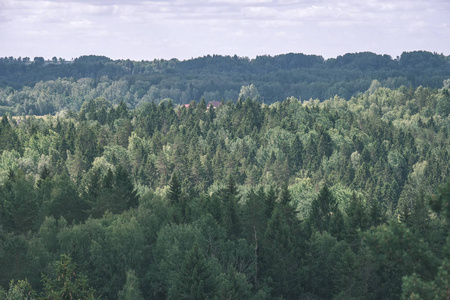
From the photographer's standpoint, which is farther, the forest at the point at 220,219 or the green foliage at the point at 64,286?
the forest at the point at 220,219

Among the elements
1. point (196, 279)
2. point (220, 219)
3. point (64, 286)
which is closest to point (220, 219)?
point (220, 219)

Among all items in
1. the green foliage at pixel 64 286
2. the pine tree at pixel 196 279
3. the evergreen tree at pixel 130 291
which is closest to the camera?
the green foliage at pixel 64 286

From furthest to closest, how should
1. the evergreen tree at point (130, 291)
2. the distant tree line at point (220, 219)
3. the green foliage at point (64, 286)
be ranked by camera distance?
the evergreen tree at point (130, 291) → the distant tree line at point (220, 219) → the green foliage at point (64, 286)

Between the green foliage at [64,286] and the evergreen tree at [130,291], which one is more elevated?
the green foliage at [64,286]

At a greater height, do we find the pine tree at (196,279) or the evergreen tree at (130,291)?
the pine tree at (196,279)

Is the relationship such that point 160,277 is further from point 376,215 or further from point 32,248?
point 376,215

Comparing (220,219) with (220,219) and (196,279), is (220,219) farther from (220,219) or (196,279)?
(196,279)

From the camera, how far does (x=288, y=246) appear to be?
2186 inches

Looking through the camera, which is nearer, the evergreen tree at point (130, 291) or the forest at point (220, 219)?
the forest at point (220, 219)

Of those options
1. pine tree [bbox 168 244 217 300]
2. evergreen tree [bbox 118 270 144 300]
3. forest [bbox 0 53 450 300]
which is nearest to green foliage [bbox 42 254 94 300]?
forest [bbox 0 53 450 300]

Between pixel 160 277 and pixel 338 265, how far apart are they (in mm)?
13722

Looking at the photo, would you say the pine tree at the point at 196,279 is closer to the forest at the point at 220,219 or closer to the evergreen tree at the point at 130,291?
the forest at the point at 220,219

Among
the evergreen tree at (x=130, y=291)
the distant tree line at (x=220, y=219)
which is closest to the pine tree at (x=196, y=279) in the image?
the distant tree line at (x=220, y=219)

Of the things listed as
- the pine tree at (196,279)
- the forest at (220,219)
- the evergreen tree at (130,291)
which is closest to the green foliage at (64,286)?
the forest at (220,219)
